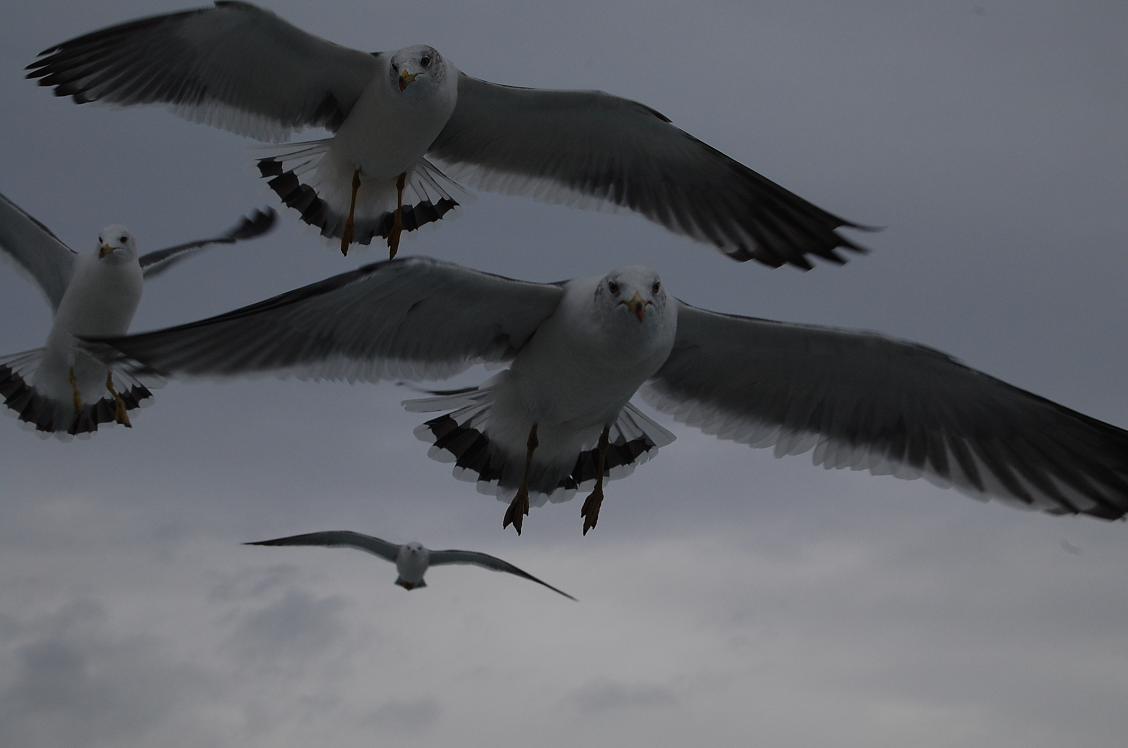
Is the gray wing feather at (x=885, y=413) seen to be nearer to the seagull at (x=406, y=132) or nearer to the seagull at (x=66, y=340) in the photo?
the seagull at (x=406, y=132)

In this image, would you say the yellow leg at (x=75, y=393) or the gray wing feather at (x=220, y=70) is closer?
the gray wing feather at (x=220, y=70)

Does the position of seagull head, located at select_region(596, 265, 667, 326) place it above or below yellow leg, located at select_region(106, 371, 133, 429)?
above

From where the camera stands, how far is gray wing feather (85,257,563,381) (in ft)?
18.1

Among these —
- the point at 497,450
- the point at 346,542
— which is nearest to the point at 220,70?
the point at 497,450

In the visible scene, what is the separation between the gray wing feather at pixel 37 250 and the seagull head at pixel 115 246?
514mm

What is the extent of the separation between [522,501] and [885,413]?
5.64 ft

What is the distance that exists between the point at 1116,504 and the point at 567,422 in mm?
2447

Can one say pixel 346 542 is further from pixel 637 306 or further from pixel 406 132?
pixel 637 306

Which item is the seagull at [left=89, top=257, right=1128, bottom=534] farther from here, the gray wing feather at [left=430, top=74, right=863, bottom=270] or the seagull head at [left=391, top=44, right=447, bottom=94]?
the seagull head at [left=391, top=44, right=447, bottom=94]

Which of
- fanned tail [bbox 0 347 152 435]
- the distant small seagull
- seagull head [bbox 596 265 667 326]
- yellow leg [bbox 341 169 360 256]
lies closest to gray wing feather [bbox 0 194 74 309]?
fanned tail [bbox 0 347 152 435]

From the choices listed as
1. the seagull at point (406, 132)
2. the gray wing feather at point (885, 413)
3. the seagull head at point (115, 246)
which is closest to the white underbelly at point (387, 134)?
the seagull at point (406, 132)

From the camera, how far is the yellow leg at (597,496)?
6855 millimetres

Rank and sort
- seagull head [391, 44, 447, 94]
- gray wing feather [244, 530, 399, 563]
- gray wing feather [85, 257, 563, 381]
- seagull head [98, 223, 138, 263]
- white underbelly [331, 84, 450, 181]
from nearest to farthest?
1. gray wing feather [85, 257, 563, 381]
2. seagull head [391, 44, 447, 94]
3. white underbelly [331, 84, 450, 181]
4. seagull head [98, 223, 138, 263]
5. gray wing feather [244, 530, 399, 563]

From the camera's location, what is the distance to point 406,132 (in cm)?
825
